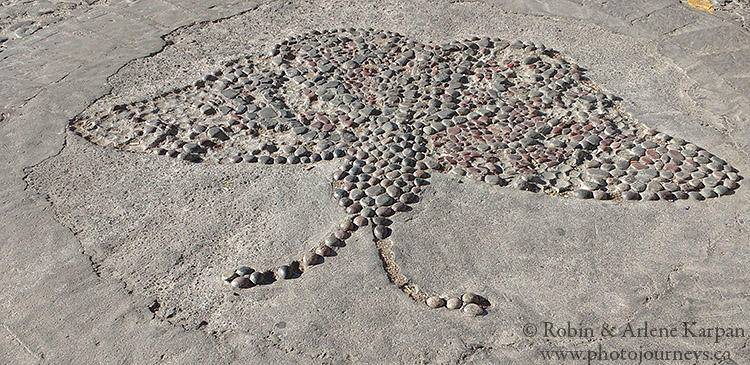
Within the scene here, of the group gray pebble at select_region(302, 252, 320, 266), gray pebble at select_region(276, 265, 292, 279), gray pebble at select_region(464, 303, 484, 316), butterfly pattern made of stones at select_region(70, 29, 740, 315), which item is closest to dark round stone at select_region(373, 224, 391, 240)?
butterfly pattern made of stones at select_region(70, 29, 740, 315)

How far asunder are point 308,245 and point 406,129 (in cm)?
111

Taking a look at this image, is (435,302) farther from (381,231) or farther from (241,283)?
(241,283)

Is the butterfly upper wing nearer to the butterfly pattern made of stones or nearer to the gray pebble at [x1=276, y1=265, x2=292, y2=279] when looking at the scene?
the butterfly pattern made of stones

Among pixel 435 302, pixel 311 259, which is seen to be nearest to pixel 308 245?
pixel 311 259

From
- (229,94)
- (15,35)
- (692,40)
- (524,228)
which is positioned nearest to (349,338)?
(524,228)

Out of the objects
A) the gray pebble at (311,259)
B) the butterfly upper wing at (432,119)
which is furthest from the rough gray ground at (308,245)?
the butterfly upper wing at (432,119)

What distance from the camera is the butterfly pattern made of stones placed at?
11.5 ft

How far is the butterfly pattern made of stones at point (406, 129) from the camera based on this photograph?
3.51 meters

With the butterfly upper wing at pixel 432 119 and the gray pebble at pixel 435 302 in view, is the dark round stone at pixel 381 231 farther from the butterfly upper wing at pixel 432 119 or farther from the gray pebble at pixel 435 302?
the butterfly upper wing at pixel 432 119

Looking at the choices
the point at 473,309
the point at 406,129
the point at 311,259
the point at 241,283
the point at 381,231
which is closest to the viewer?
the point at 473,309

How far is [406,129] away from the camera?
13.2ft

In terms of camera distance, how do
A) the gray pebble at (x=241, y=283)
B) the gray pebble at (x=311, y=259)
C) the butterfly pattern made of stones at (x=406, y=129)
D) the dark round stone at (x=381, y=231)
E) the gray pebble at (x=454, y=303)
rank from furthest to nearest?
the butterfly pattern made of stones at (x=406, y=129) < the dark round stone at (x=381, y=231) < the gray pebble at (x=311, y=259) < the gray pebble at (x=241, y=283) < the gray pebble at (x=454, y=303)

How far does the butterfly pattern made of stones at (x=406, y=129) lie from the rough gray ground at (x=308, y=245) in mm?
95

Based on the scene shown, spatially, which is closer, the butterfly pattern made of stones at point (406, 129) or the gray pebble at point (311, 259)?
the gray pebble at point (311, 259)
